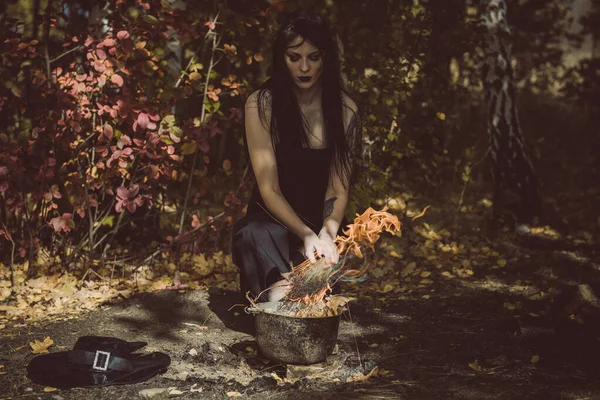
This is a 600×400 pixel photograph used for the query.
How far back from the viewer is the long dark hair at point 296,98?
11.9 feet

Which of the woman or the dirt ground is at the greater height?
the woman

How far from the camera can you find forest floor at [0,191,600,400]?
3.20 m

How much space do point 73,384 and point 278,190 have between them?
1.37m

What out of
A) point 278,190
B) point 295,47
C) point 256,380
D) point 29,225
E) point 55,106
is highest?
point 295,47

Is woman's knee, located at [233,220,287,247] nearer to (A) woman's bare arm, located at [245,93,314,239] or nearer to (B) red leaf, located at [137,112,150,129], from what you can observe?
(A) woman's bare arm, located at [245,93,314,239]

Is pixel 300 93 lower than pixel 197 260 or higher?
higher

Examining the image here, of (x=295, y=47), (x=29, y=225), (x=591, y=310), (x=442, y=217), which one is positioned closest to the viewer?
(x=295, y=47)

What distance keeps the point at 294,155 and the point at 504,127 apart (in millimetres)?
3493

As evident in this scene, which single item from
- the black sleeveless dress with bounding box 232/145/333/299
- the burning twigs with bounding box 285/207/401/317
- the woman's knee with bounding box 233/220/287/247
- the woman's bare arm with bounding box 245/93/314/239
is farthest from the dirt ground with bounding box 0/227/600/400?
the woman's bare arm with bounding box 245/93/314/239

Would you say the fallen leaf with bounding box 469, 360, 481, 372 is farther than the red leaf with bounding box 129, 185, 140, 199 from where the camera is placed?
No

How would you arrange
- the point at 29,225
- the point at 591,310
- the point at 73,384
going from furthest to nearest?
1. the point at 29,225
2. the point at 591,310
3. the point at 73,384

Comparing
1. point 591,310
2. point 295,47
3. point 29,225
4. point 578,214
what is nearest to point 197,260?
point 29,225

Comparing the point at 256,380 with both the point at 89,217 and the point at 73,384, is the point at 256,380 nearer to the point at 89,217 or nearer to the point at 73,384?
the point at 73,384

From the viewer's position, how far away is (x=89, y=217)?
477 centimetres
